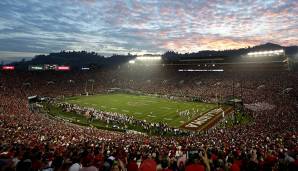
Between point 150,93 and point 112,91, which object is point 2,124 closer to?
point 150,93

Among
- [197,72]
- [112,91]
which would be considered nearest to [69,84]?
[112,91]

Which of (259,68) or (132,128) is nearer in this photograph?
(132,128)

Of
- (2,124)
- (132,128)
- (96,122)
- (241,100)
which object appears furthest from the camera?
(241,100)

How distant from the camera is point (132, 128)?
3509cm

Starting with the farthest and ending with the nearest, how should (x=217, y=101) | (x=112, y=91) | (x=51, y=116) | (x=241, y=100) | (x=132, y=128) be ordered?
(x=112, y=91) → (x=217, y=101) → (x=241, y=100) → (x=51, y=116) → (x=132, y=128)

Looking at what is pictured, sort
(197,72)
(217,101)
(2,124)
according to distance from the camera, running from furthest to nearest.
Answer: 1. (197,72)
2. (217,101)
3. (2,124)

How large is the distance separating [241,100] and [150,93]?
26.9 m

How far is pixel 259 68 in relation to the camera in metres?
72.8

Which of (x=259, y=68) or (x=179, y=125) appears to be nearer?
(x=179, y=125)

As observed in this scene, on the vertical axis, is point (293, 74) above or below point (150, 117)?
above

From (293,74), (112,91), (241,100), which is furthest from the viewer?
(112,91)

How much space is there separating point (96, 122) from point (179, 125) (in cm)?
1168

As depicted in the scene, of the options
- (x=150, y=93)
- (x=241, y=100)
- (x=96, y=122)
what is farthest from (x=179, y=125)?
(x=150, y=93)

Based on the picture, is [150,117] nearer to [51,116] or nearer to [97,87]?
[51,116]
